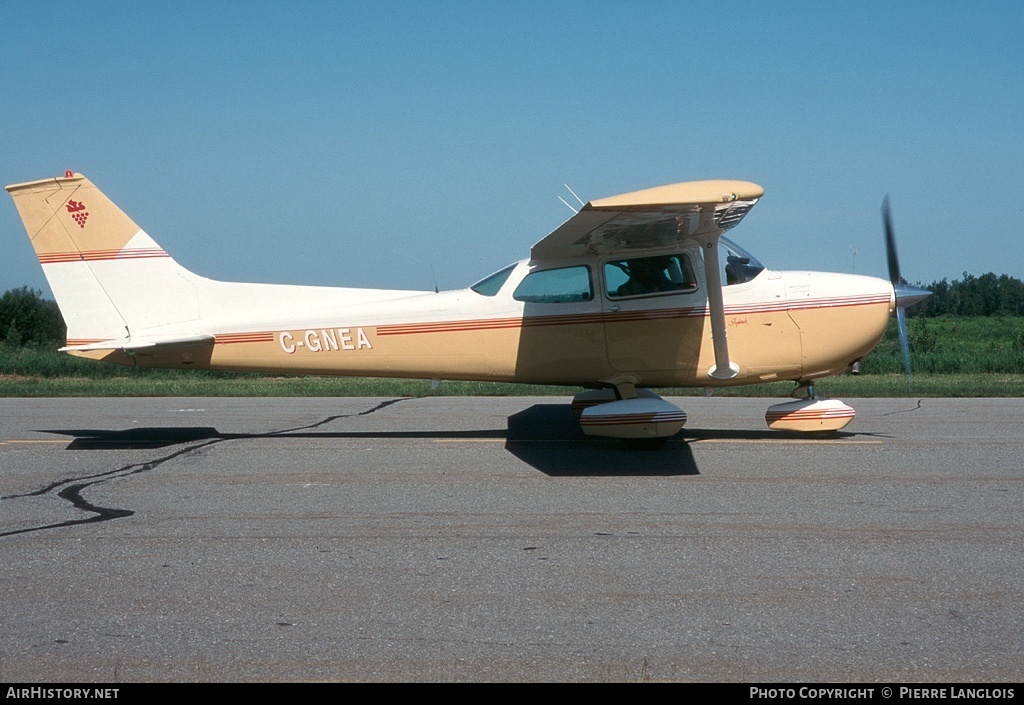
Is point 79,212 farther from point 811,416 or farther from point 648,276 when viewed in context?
point 811,416

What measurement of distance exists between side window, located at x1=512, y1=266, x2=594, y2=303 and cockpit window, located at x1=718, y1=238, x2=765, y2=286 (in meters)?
1.46

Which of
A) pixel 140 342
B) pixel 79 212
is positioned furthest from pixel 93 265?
pixel 140 342

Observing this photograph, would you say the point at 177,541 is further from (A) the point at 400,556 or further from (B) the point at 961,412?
(B) the point at 961,412

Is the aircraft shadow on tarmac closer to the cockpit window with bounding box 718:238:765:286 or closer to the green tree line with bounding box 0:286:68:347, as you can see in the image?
the cockpit window with bounding box 718:238:765:286

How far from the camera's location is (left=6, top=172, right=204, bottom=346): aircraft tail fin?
9898 mm

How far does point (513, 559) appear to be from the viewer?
18.1ft

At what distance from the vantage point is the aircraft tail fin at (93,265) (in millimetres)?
9898

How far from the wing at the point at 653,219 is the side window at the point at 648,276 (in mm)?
174

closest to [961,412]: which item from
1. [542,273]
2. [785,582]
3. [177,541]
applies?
[542,273]

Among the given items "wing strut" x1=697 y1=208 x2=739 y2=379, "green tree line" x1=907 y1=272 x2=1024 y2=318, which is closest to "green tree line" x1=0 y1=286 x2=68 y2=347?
"wing strut" x1=697 y1=208 x2=739 y2=379

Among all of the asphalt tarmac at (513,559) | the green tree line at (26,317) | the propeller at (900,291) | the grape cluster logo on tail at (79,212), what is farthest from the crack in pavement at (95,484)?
the green tree line at (26,317)

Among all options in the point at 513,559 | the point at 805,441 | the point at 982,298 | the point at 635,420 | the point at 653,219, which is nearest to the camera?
the point at 513,559

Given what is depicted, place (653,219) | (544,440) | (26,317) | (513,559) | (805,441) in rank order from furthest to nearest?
1. (26,317)
2. (544,440)
3. (805,441)
4. (653,219)
5. (513,559)

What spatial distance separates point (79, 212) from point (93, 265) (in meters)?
0.58
